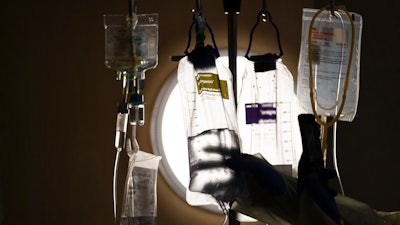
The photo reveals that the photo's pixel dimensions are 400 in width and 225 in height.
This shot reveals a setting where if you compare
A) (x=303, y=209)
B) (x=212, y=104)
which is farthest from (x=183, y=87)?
(x=303, y=209)

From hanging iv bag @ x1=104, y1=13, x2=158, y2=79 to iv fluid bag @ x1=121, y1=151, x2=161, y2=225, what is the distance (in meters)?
0.25

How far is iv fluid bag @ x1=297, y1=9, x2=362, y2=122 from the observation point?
1.34 meters

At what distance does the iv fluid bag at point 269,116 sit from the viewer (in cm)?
137

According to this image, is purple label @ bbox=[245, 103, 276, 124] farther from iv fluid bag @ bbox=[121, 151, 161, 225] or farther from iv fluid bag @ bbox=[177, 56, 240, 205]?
iv fluid bag @ bbox=[121, 151, 161, 225]

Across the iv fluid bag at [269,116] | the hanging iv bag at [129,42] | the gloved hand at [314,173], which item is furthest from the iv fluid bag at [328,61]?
the hanging iv bag at [129,42]

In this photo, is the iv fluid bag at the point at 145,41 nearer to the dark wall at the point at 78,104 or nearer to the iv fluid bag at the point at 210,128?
the iv fluid bag at the point at 210,128

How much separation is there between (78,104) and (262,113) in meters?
0.64

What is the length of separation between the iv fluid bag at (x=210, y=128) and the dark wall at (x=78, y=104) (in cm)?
51

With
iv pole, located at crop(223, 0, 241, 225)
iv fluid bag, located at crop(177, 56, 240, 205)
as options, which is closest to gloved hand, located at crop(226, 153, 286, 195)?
iv fluid bag, located at crop(177, 56, 240, 205)

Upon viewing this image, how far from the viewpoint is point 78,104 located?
5.70ft

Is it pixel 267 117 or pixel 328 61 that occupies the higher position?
pixel 328 61

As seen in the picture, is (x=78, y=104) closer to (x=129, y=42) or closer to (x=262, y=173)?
(x=129, y=42)

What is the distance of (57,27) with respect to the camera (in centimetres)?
172

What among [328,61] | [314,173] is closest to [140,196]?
[314,173]
